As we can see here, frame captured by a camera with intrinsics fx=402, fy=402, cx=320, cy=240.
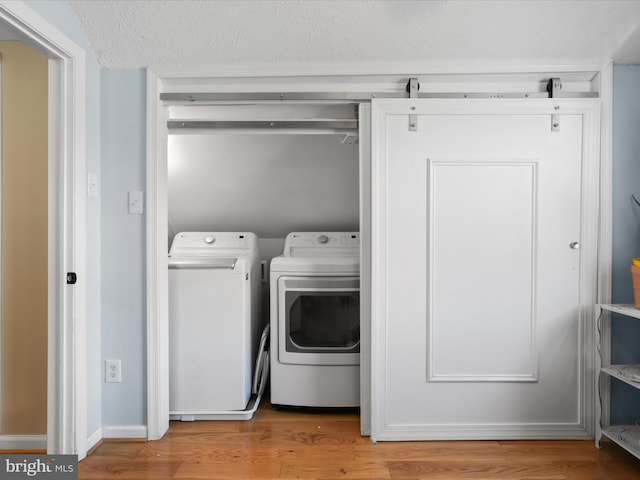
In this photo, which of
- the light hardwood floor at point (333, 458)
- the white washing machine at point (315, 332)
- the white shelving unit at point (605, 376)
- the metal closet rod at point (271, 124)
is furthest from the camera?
the white washing machine at point (315, 332)

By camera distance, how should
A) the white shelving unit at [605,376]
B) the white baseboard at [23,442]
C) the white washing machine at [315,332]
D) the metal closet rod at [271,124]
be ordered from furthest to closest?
the white washing machine at [315,332] → the metal closet rod at [271,124] → the white baseboard at [23,442] → the white shelving unit at [605,376]

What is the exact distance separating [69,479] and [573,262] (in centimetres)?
238

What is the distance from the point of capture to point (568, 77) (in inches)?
76.8

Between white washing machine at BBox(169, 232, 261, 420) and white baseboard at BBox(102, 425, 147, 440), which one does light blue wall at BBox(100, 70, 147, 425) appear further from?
white washing machine at BBox(169, 232, 261, 420)

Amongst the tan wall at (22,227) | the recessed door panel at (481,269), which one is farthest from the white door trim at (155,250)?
the recessed door panel at (481,269)

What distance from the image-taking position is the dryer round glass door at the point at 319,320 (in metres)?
2.25

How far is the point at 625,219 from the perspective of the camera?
1.96 meters

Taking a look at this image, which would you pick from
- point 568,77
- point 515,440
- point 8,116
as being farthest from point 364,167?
point 8,116

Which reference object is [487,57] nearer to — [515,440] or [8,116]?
[515,440]

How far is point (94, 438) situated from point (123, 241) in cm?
94

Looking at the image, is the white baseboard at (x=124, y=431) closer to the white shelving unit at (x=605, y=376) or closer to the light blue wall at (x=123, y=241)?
the light blue wall at (x=123, y=241)

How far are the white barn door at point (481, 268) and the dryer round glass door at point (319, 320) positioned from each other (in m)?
0.36

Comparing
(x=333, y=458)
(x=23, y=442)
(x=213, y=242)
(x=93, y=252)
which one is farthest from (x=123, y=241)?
(x=333, y=458)

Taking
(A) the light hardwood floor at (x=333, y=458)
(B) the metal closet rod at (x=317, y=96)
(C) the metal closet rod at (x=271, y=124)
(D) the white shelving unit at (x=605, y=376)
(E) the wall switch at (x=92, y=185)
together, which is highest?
(B) the metal closet rod at (x=317, y=96)
